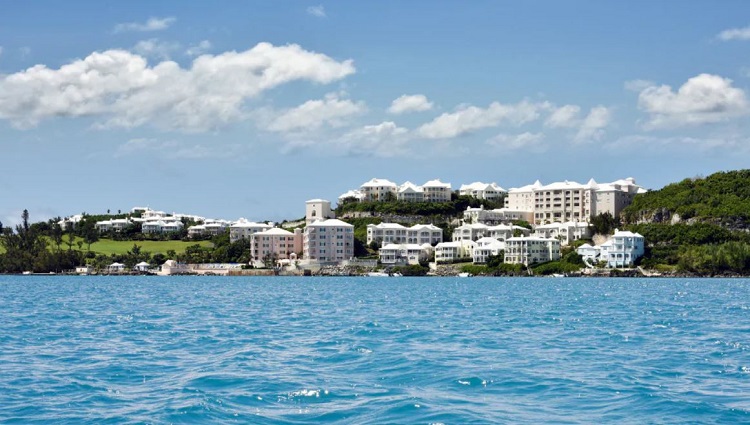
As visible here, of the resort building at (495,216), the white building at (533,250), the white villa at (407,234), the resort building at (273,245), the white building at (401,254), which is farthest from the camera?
the resort building at (495,216)

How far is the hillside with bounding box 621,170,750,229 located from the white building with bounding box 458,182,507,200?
34570mm

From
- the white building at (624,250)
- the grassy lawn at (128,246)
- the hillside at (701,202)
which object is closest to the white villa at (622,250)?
the white building at (624,250)

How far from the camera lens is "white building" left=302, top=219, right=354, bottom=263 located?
157750 mm

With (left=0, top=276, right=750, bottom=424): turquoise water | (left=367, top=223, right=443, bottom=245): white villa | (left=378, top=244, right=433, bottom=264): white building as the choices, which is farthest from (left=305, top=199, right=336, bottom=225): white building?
(left=0, top=276, right=750, bottom=424): turquoise water

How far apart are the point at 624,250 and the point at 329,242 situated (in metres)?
47.8

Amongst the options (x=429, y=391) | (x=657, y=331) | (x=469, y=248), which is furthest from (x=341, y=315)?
(x=469, y=248)

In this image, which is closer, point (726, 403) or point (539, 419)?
point (539, 419)

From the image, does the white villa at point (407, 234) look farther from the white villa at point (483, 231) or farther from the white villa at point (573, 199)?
the white villa at point (573, 199)

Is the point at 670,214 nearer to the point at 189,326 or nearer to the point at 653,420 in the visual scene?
the point at 189,326

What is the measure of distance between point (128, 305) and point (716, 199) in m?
115

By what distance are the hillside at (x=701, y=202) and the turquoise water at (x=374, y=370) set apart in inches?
4156

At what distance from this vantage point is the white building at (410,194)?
18462 cm

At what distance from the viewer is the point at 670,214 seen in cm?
14900

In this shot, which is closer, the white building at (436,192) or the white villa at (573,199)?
the white villa at (573,199)
